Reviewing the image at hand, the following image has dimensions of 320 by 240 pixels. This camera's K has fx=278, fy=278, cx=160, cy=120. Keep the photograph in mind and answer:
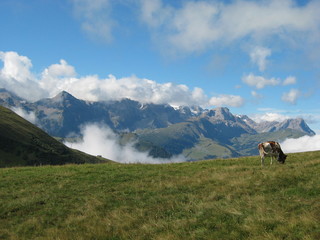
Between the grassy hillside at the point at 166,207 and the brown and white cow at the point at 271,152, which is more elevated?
the brown and white cow at the point at 271,152

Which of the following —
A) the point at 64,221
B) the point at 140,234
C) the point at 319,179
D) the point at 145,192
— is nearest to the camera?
the point at 140,234

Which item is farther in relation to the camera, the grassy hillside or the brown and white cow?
the brown and white cow

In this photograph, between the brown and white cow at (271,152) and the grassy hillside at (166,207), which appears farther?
the brown and white cow at (271,152)

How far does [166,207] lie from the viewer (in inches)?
603

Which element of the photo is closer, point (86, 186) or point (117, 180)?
point (86, 186)

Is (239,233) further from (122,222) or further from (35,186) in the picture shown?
(35,186)

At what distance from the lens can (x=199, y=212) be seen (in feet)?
44.6

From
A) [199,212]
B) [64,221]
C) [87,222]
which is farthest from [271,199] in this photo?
[64,221]

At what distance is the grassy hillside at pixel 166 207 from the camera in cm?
1126

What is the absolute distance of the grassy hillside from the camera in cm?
1126

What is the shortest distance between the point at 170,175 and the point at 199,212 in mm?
11842

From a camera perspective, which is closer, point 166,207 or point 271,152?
point 166,207

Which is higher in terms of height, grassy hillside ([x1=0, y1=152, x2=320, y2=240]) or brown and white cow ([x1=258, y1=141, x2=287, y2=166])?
brown and white cow ([x1=258, y1=141, x2=287, y2=166])

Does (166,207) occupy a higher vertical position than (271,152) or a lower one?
lower
